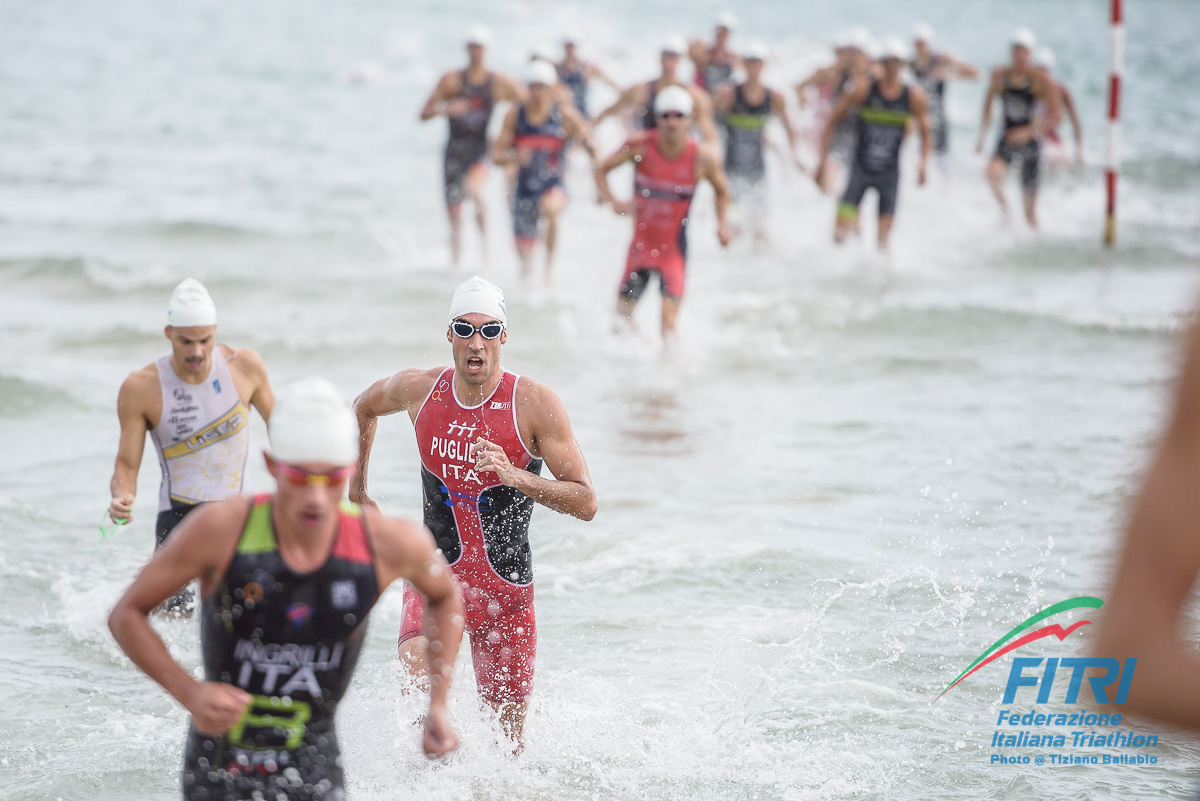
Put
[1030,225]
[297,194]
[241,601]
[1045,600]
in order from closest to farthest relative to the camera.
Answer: [241,601], [1045,600], [1030,225], [297,194]

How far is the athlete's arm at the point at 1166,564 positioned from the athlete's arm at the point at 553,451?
305 centimetres

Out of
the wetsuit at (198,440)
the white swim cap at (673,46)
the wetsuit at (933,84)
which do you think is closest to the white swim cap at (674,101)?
the white swim cap at (673,46)

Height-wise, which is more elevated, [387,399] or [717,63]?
[717,63]

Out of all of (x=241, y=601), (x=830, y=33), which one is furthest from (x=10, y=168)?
(x=830, y=33)

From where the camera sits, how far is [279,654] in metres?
3.12

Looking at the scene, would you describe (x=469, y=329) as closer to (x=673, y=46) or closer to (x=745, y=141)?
(x=673, y=46)

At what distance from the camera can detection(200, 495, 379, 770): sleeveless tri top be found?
3045 millimetres

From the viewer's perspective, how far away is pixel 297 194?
20.5 m

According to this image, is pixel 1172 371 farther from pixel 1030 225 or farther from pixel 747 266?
pixel 1030 225

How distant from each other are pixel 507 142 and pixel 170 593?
1016 cm

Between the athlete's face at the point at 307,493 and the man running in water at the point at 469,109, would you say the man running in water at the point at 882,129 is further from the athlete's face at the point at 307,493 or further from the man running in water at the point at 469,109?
the athlete's face at the point at 307,493

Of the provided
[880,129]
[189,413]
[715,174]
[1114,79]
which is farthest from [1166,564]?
[1114,79]

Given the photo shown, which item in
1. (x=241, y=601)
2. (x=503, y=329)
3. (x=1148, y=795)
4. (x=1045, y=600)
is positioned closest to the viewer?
(x=241, y=601)

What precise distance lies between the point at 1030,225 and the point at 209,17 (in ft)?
114
